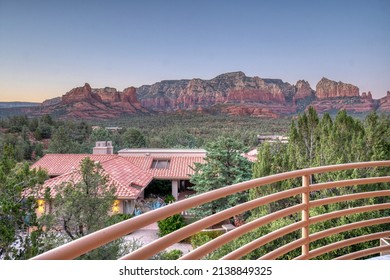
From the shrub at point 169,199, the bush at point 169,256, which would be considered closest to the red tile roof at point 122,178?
the shrub at point 169,199

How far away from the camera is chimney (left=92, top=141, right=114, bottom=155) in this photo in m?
5.08

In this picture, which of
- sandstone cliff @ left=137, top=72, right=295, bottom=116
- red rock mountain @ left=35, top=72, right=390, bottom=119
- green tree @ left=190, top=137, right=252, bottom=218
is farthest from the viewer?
green tree @ left=190, top=137, right=252, bottom=218

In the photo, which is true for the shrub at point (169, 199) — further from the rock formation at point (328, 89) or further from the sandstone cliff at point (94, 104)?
the rock formation at point (328, 89)

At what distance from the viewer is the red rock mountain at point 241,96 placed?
6.18 metres

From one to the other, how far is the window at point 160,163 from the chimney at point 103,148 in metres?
0.87

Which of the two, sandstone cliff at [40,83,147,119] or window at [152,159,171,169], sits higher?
sandstone cliff at [40,83,147,119]

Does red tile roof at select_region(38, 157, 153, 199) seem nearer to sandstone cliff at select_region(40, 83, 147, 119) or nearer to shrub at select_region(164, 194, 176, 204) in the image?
shrub at select_region(164, 194, 176, 204)

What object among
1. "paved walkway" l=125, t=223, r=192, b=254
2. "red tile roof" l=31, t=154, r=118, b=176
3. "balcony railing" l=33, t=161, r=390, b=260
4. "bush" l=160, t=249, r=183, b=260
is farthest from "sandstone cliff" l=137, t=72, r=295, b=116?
"balcony railing" l=33, t=161, r=390, b=260

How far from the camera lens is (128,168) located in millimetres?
5812

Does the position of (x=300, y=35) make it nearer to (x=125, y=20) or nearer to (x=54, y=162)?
(x=125, y=20)

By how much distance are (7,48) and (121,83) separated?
2209mm

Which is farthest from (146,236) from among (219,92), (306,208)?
(219,92)

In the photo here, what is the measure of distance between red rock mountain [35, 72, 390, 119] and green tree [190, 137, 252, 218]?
1.22m
